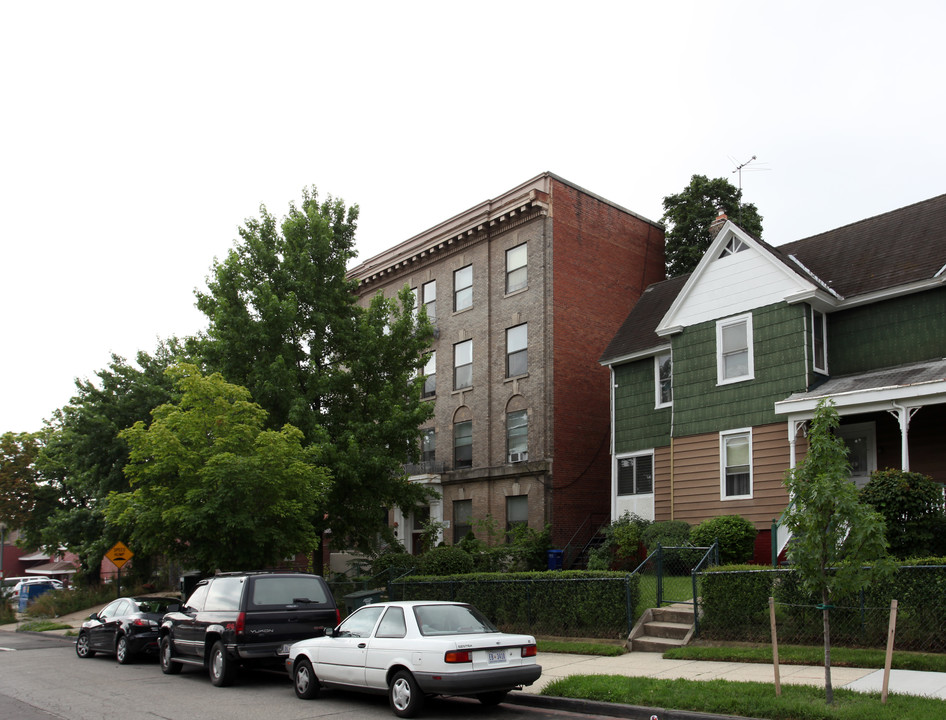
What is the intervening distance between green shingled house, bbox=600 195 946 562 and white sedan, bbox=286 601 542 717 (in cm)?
974

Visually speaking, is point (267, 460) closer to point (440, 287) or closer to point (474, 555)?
point (474, 555)

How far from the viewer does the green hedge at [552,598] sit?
15.2 meters

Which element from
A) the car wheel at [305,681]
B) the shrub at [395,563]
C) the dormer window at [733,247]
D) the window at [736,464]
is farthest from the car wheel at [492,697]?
the dormer window at [733,247]

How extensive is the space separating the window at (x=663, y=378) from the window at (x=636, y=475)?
5.60ft

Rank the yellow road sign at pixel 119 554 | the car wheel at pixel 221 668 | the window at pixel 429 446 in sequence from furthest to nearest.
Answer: the window at pixel 429 446 → the yellow road sign at pixel 119 554 → the car wheel at pixel 221 668

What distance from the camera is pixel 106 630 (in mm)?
18500

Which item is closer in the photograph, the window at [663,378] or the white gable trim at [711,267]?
the white gable trim at [711,267]

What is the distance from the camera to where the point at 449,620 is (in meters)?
11.2

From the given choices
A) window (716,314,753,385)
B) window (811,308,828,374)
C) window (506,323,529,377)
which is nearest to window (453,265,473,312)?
window (506,323,529,377)

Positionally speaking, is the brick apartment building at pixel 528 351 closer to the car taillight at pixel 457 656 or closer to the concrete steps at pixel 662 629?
the concrete steps at pixel 662 629

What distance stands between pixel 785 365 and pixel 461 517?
548 inches

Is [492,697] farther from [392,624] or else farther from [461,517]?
[461,517]

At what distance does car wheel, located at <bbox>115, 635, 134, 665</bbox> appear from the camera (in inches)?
690

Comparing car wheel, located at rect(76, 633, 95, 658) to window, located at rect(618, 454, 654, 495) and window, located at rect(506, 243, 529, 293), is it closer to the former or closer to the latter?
window, located at rect(618, 454, 654, 495)
